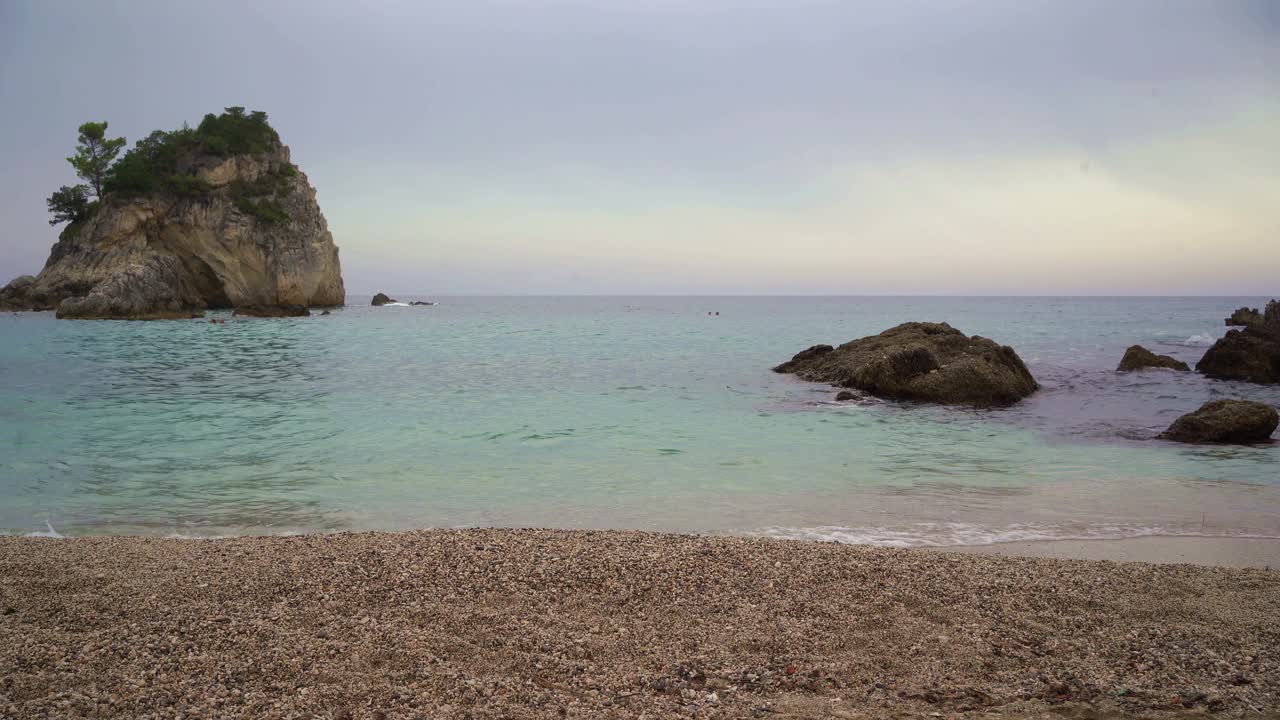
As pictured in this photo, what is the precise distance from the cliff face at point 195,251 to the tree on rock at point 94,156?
4090 millimetres

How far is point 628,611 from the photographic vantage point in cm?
463

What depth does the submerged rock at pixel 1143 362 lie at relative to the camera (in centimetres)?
2286

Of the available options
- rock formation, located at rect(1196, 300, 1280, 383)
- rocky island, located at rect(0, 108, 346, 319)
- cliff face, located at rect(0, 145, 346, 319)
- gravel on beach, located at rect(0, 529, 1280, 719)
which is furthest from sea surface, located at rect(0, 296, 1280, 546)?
rocky island, located at rect(0, 108, 346, 319)

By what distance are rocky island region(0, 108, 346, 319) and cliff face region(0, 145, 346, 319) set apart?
0.09 meters

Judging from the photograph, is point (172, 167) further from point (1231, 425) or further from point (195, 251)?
point (1231, 425)

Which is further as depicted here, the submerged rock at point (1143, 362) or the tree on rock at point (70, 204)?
the tree on rock at point (70, 204)

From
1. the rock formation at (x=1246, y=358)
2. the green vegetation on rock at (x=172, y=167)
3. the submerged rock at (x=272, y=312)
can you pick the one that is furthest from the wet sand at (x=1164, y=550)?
the green vegetation on rock at (x=172, y=167)

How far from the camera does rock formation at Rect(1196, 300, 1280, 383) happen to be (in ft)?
66.7

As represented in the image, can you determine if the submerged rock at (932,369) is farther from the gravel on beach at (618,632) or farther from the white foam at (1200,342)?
the white foam at (1200,342)

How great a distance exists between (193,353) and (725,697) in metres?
31.3

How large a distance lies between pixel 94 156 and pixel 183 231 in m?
11.4

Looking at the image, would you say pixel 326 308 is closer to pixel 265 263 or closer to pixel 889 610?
pixel 265 263

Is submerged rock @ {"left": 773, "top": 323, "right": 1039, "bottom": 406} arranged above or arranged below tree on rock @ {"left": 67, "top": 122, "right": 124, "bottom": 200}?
below

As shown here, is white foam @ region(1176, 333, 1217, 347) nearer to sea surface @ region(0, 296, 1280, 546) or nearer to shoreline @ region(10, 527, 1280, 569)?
sea surface @ region(0, 296, 1280, 546)
